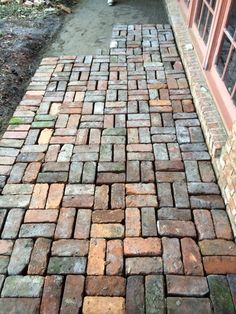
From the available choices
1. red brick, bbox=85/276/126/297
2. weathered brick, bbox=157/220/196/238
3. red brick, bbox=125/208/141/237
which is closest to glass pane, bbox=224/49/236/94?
weathered brick, bbox=157/220/196/238

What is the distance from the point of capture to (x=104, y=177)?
8.47 ft

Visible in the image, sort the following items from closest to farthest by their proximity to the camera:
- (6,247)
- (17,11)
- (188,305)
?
(188,305)
(6,247)
(17,11)

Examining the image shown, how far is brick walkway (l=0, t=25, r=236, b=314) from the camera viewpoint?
1.89 meters

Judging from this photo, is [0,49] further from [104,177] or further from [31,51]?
[104,177]

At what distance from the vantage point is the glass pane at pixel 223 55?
2936mm

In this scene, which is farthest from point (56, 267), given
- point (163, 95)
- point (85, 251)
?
point (163, 95)

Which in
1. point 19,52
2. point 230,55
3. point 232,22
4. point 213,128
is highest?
point 232,22

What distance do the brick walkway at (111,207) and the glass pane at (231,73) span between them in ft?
1.55

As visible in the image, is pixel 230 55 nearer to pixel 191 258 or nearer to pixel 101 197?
pixel 101 197

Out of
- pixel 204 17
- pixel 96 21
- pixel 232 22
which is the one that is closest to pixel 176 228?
A: pixel 232 22

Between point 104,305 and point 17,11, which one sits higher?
point 104,305

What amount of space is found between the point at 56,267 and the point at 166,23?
4653mm

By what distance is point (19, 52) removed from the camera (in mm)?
4418

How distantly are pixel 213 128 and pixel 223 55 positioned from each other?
2.79ft
